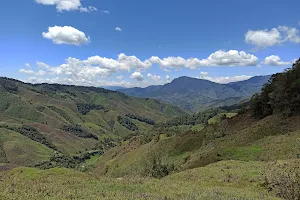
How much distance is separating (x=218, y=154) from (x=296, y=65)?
46500mm

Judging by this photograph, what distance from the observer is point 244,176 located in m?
32.7

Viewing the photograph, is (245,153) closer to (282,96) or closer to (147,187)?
(147,187)

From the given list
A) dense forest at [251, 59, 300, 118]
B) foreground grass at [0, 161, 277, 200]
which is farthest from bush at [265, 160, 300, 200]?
dense forest at [251, 59, 300, 118]

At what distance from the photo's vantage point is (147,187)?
82.8ft

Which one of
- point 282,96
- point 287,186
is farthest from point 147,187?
point 282,96

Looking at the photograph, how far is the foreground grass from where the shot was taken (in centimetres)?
1983

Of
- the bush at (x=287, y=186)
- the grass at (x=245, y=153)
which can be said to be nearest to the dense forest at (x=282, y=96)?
the grass at (x=245, y=153)

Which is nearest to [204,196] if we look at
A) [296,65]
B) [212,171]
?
[212,171]

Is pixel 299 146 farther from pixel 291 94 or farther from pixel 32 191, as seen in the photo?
pixel 291 94

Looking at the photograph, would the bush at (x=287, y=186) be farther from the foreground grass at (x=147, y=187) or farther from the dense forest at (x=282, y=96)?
the dense forest at (x=282, y=96)

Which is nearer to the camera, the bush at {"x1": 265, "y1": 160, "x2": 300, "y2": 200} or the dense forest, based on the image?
the bush at {"x1": 265, "y1": 160, "x2": 300, "y2": 200}

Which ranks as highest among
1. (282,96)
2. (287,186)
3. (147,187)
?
(282,96)

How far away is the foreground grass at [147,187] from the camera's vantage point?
65.0ft

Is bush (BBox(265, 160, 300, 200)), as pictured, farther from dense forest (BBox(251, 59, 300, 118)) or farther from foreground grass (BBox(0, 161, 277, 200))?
dense forest (BBox(251, 59, 300, 118))
